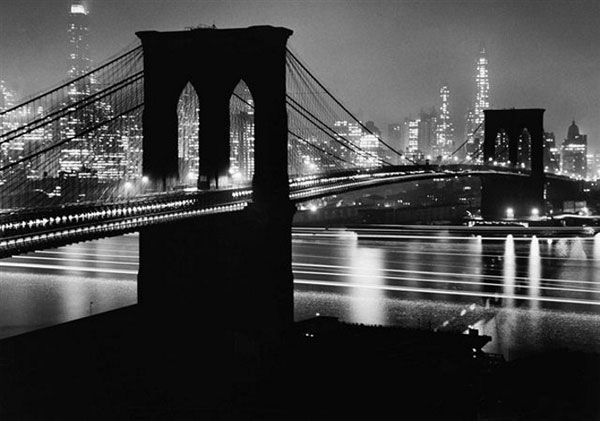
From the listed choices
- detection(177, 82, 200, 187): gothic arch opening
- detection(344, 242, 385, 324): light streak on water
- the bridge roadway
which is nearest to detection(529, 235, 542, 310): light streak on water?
detection(344, 242, 385, 324): light streak on water

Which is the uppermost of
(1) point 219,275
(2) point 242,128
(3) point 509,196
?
→ (2) point 242,128

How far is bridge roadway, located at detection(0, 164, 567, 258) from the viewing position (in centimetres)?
1430

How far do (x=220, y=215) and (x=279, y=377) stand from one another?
6.24 metres

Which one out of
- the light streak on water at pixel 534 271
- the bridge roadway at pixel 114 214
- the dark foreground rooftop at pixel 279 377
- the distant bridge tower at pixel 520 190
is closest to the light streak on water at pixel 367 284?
the bridge roadway at pixel 114 214

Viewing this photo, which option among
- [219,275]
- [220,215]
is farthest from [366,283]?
[220,215]

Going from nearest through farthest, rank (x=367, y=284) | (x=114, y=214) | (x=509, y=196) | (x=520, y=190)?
(x=114, y=214) → (x=367, y=284) → (x=520, y=190) → (x=509, y=196)

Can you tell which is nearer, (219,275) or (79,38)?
(219,275)

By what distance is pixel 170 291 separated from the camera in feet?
73.3

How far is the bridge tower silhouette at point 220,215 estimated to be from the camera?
2203cm

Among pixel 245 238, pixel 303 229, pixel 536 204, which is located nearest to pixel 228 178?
pixel 245 238

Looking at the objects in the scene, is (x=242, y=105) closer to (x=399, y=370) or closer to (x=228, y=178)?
(x=228, y=178)

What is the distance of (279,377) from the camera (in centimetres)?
1661

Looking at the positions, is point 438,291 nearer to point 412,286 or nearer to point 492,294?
point 412,286

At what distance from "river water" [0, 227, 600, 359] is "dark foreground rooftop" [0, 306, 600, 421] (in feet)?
10.2
